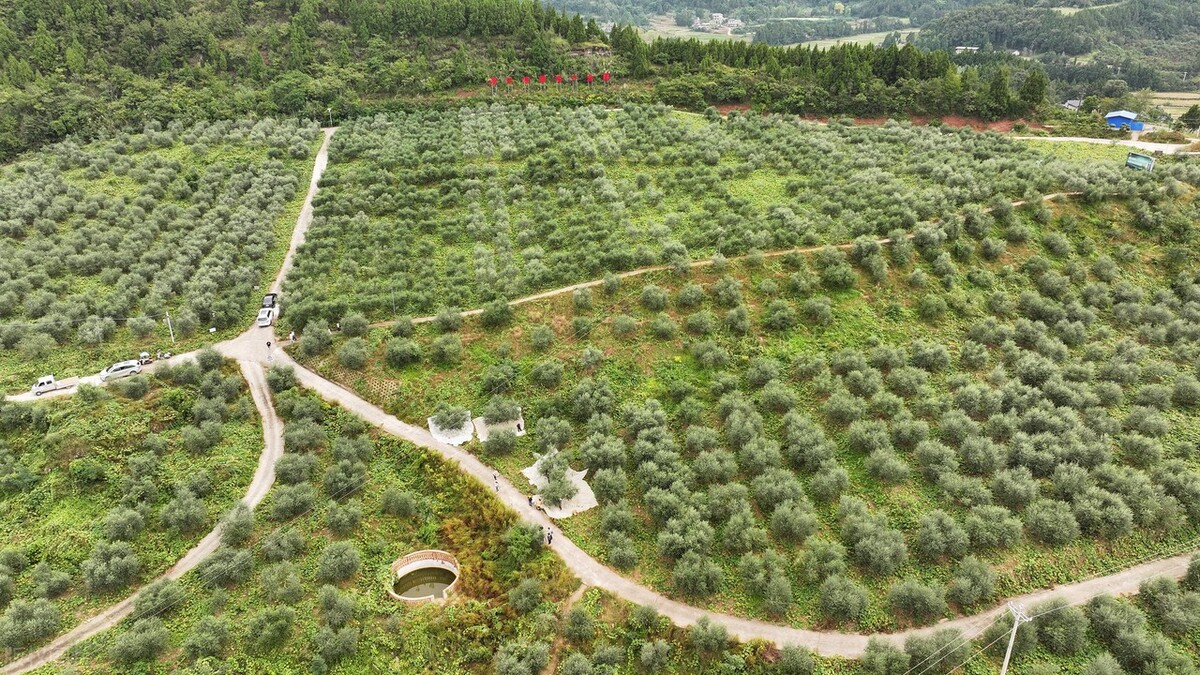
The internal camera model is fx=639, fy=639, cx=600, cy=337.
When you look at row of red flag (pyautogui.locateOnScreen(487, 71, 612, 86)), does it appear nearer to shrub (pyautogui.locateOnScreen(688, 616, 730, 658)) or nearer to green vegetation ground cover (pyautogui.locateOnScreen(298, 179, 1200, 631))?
green vegetation ground cover (pyautogui.locateOnScreen(298, 179, 1200, 631))

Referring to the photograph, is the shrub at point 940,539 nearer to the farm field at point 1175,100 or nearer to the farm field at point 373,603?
the farm field at point 373,603

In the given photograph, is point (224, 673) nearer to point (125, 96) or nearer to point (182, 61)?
point (125, 96)

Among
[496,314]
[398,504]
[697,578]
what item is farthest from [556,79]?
[697,578]

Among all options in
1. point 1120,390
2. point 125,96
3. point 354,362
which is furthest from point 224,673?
point 125,96

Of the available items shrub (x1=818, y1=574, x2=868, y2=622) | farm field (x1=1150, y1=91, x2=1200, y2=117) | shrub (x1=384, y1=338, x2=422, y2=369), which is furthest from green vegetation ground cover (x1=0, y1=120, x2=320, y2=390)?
farm field (x1=1150, y1=91, x2=1200, y2=117)

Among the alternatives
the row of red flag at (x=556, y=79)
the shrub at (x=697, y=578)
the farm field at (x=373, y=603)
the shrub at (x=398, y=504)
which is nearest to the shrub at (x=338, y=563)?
the farm field at (x=373, y=603)

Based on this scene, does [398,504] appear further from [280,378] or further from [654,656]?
[654,656]
